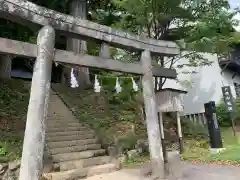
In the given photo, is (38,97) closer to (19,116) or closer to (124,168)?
(124,168)

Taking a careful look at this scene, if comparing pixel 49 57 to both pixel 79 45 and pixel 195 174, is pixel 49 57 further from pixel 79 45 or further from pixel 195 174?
pixel 79 45

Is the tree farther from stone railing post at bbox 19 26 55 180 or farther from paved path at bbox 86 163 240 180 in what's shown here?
stone railing post at bbox 19 26 55 180

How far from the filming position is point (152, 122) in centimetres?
735

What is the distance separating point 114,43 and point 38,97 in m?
2.62

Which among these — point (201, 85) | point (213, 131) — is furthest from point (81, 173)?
point (201, 85)

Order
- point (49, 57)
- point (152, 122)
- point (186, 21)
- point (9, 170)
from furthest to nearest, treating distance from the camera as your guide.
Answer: point (186, 21), point (152, 122), point (9, 170), point (49, 57)

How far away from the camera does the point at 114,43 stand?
7.17 m

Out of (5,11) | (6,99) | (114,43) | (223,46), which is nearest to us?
(5,11)

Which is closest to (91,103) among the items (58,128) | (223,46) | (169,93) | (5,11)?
(58,128)

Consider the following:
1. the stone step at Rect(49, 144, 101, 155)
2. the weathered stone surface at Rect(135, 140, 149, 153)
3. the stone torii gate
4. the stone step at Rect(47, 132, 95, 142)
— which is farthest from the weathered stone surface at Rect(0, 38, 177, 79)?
the stone step at Rect(47, 132, 95, 142)

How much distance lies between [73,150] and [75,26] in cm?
434

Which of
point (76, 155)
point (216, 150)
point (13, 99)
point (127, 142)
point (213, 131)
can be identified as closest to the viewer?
point (76, 155)

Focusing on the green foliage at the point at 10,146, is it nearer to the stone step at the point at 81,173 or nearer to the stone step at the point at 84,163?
the stone step at the point at 81,173

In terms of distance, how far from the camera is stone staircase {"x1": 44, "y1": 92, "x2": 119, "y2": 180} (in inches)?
306
